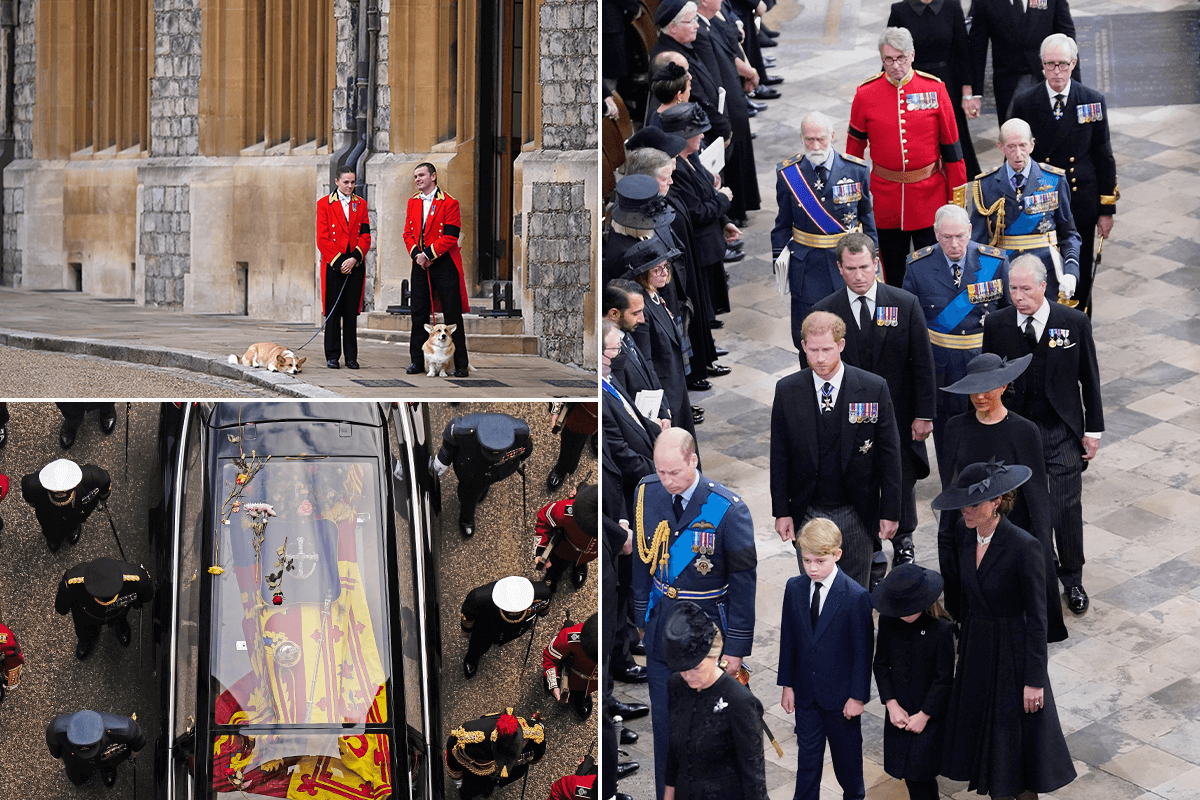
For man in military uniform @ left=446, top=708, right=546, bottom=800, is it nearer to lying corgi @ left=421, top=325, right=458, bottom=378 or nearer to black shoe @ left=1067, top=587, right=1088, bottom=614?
lying corgi @ left=421, top=325, right=458, bottom=378

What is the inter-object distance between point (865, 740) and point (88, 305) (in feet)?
14.5

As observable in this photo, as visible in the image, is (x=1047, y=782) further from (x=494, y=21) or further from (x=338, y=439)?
(x=494, y=21)

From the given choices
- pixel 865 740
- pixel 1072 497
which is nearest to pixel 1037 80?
pixel 1072 497

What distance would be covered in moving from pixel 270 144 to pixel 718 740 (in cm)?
709


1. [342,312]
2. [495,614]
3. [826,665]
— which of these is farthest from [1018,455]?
[342,312]

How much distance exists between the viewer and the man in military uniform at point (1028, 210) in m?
7.88

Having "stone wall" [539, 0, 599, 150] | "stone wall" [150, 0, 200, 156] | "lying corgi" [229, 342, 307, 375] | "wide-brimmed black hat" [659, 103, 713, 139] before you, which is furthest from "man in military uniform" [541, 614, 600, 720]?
"stone wall" [150, 0, 200, 156]

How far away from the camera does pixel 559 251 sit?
7906 millimetres

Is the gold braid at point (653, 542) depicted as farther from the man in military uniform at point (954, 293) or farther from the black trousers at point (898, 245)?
the black trousers at point (898, 245)

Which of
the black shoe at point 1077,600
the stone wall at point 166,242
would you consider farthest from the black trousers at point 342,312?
the black shoe at point 1077,600

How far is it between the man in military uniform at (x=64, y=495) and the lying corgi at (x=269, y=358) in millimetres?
1722

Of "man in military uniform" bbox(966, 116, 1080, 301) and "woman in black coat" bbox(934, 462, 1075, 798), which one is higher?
"man in military uniform" bbox(966, 116, 1080, 301)

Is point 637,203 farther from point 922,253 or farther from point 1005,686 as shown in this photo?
point 1005,686

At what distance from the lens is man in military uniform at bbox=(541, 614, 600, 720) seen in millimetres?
4414
